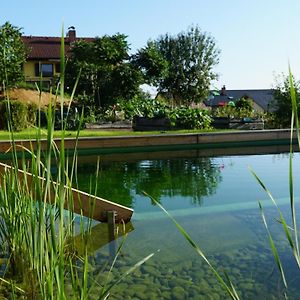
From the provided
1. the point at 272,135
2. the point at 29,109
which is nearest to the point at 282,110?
the point at 272,135

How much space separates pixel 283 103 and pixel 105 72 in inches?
275

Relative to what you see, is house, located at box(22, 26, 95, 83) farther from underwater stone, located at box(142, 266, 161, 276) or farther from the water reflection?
underwater stone, located at box(142, 266, 161, 276)

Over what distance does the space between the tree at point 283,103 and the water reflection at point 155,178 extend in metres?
8.69

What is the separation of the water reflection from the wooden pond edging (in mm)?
1095

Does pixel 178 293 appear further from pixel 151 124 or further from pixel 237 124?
pixel 237 124

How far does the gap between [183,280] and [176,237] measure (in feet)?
3.17

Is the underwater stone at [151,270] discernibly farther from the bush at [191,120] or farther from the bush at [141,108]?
the bush at [141,108]

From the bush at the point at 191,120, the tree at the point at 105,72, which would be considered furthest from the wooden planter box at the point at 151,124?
the tree at the point at 105,72

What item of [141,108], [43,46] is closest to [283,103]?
[141,108]

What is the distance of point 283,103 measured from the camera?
16922 millimetres

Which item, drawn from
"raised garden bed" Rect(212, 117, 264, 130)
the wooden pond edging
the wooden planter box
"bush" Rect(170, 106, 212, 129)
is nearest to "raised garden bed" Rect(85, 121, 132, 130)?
the wooden planter box

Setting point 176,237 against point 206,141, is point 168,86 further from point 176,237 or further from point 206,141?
point 176,237

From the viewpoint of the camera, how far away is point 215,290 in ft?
9.02

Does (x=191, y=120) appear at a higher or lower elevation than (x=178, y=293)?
higher
